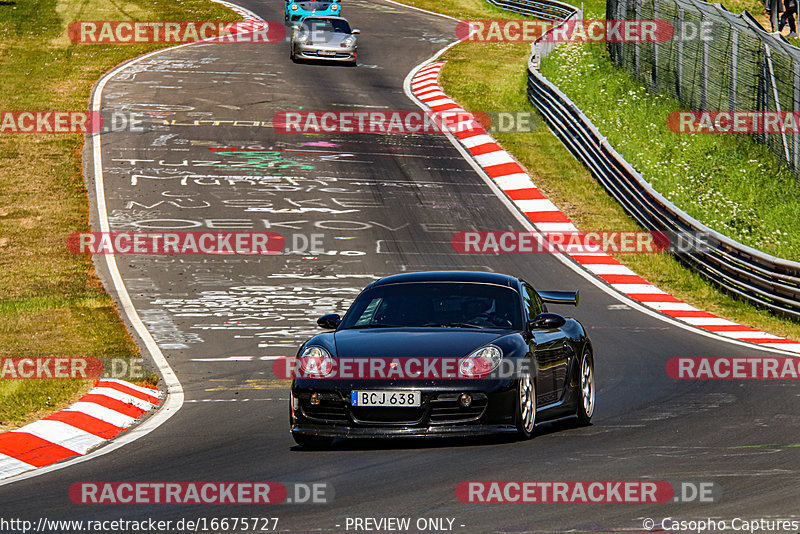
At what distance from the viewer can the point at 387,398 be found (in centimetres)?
895

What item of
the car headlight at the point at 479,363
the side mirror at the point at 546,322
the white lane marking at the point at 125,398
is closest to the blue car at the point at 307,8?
the white lane marking at the point at 125,398

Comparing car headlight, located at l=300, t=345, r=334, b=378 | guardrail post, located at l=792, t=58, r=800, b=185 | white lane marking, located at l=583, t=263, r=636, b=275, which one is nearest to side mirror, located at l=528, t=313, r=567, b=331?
car headlight, located at l=300, t=345, r=334, b=378

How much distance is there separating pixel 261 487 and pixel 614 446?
8.96 ft

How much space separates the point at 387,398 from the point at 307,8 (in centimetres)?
3855

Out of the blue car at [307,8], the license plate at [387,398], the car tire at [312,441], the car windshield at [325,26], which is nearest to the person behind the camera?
the license plate at [387,398]

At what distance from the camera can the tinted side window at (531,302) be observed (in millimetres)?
10344

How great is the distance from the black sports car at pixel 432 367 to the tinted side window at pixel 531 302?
4 centimetres

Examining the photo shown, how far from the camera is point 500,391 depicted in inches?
356

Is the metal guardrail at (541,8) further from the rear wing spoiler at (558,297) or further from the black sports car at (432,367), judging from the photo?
the black sports car at (432,367)

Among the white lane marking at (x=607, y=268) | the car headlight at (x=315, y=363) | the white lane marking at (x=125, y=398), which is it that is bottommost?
the white lane marking at (x=607, y=268)

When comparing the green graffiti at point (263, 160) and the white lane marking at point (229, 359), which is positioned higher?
the green graffiti at point (263, 160)

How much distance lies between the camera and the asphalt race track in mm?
7496

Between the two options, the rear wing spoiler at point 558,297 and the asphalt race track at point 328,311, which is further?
the rear wing spoiler at point 558,297

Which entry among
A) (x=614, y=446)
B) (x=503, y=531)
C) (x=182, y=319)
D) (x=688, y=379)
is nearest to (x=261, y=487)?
(x=503, y=531)
